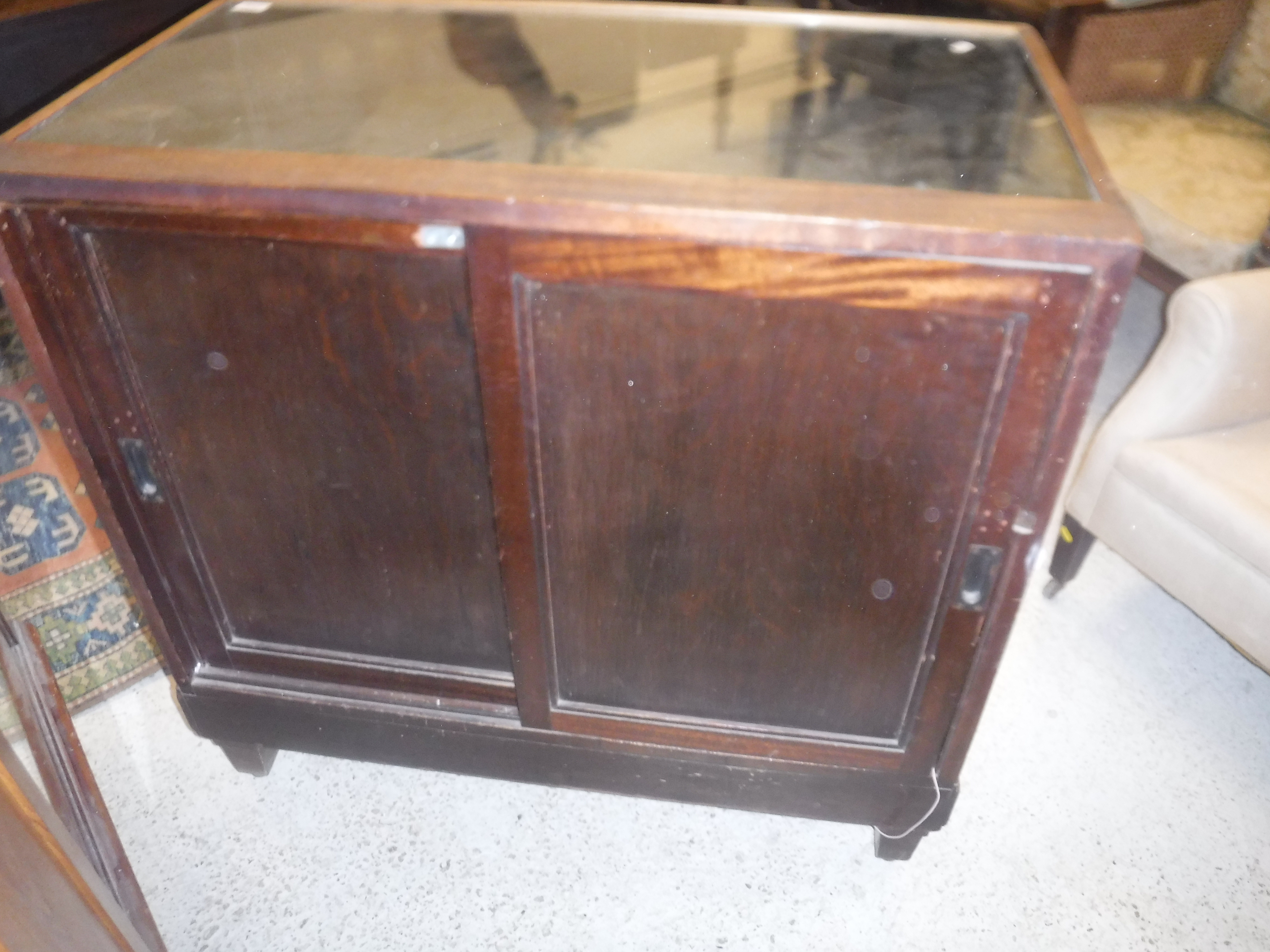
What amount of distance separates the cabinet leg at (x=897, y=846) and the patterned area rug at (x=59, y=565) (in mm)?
1186

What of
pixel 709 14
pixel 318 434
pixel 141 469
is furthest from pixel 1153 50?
pixel 141 469

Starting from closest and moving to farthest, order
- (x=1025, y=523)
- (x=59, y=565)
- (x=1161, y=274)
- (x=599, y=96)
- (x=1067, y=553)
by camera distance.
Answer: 1. (x=1025, y=523)
2. (x=599, y=96)
3. (x=59, y=565)
4. (x=1067, y=553)
5. (x=1161, y=274)

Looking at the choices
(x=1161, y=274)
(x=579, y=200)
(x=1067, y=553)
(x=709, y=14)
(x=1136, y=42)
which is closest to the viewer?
(x=579, y=200)

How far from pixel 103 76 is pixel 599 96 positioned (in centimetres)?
55

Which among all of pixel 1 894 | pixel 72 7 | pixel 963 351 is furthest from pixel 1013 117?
pixel 72 7

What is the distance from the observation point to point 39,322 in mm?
889

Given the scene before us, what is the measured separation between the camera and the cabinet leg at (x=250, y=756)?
4.34 feet

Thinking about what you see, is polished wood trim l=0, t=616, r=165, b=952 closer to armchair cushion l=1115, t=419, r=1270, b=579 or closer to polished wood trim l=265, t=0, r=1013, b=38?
polished wood trim l=265, t=0, r=1013, b=38

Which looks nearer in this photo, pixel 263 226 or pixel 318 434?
pixel 263 226

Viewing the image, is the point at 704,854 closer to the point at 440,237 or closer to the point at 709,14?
the point at 440,237

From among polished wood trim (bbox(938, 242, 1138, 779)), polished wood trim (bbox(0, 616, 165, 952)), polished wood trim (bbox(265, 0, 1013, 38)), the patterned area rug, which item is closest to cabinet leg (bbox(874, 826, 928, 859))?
polished wood trim (bbox(938, 242, 1138, 779))

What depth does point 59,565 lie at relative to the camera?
1441 mm

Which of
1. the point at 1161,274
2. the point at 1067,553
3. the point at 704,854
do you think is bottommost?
the point at 704,854

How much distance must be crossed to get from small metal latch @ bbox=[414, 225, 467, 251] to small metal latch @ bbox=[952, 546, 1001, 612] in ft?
1.84
